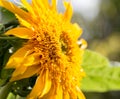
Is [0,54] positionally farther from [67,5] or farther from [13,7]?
[67,5]

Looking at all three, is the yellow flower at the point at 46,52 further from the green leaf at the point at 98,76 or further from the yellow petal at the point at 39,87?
the green leaf at the point at 98,76

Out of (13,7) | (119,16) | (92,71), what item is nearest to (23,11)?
(13,7)

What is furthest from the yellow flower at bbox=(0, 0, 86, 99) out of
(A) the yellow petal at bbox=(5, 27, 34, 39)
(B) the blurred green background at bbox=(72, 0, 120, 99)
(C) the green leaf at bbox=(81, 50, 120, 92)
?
(B) the blurred green background at bbox=(72, 0, 120, 99)

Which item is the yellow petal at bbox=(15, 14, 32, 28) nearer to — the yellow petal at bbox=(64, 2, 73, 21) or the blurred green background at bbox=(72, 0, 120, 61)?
the yellow petal at bbox=(64, 2, 73, 21)

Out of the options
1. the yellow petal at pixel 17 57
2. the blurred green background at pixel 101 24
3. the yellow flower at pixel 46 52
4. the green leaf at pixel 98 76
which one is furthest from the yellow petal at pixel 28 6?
the blurred green background at pixel 101 24

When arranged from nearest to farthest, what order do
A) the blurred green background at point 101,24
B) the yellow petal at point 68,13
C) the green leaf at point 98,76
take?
the yellow petal at point 68,13 → the green leaf at point 98,76 → the blurred green background at point 101,24

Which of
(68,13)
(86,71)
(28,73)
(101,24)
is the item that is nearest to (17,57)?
(28,73)

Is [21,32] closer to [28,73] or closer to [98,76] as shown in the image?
[28,73]
